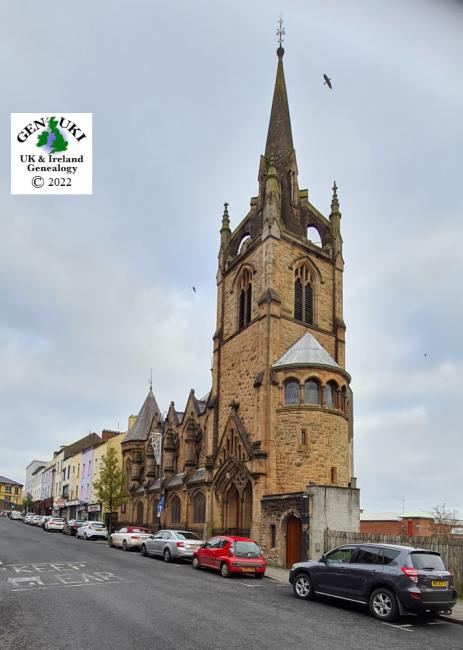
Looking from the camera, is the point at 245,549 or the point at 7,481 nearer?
the point at 245,549

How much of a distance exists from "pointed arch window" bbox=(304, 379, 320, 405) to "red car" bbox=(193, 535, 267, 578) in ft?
36.4

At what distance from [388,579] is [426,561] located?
3.37ft

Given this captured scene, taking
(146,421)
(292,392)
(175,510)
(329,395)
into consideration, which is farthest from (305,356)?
(146,421)

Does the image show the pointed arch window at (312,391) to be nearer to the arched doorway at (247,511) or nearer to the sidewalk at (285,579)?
the arched doorway at (247,511)

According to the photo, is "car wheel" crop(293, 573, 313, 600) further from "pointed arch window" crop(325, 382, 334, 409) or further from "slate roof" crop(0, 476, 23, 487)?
"slate roof" crop(0, 476, 23, 487)

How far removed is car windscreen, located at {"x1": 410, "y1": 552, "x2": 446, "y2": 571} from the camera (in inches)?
518

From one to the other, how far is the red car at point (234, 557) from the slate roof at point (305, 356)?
1197 cm

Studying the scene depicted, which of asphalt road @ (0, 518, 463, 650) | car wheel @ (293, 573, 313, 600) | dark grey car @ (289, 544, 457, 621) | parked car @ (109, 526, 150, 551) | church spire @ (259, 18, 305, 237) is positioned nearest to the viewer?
asphalt road @ (0, 518, 463, 650)

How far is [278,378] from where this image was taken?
103 feet

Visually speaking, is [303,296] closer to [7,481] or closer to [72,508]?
[72,508]

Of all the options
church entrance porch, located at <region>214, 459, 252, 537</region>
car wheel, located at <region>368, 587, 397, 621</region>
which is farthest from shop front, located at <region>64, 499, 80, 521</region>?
car wheel, located at <region>368, 587, 397, 621</region>

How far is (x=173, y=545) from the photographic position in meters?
24.5

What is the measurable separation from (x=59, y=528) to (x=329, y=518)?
1368 inches

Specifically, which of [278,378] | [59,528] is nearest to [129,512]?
[59,528]
